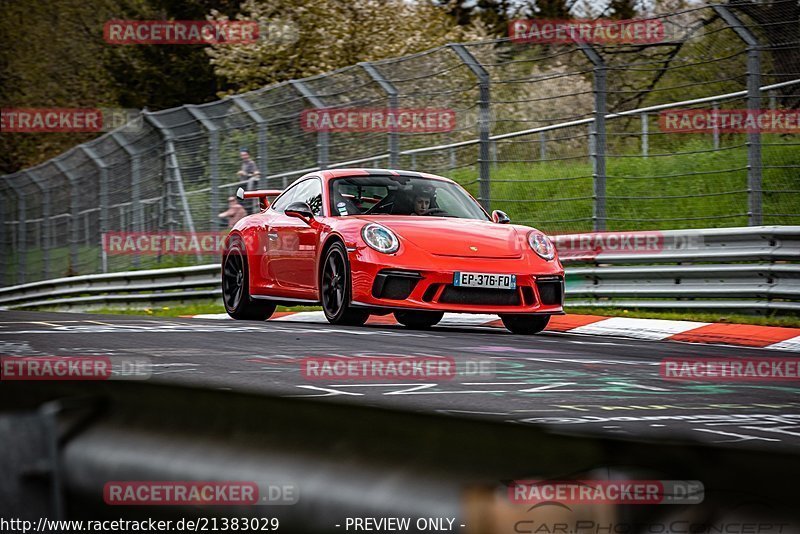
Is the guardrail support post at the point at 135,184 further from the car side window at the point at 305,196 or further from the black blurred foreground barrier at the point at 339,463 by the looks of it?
the black blurred foreground barrier at the point at 339,463

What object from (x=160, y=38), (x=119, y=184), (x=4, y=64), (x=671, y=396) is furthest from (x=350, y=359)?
(x=4, y=64)

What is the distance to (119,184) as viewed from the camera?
21047 millimetres

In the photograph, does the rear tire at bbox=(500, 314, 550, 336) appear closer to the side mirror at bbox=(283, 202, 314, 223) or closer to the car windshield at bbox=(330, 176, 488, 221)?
the car windshield at bbox=(330, 176, 488, 221)

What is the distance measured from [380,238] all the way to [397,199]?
1187mm

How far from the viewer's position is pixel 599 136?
12.5 meters

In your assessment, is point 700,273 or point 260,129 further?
point 260,129

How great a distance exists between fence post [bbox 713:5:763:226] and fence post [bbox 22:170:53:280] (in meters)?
16.1

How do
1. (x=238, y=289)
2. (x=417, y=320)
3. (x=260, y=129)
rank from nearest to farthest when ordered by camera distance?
(x=417, y=320), (x=238, y=289), (x=260, y=129)

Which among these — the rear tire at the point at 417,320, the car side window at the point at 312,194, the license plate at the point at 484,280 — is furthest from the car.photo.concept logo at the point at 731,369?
the car side window at the point at 312,194

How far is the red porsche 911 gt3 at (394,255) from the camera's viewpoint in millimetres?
9586

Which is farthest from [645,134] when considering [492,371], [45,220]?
[45,220]

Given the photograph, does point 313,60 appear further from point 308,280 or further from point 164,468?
point 164,468

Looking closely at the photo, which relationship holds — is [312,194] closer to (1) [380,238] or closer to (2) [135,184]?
(1) [380,238]

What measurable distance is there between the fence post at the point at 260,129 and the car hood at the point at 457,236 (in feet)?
21.7
